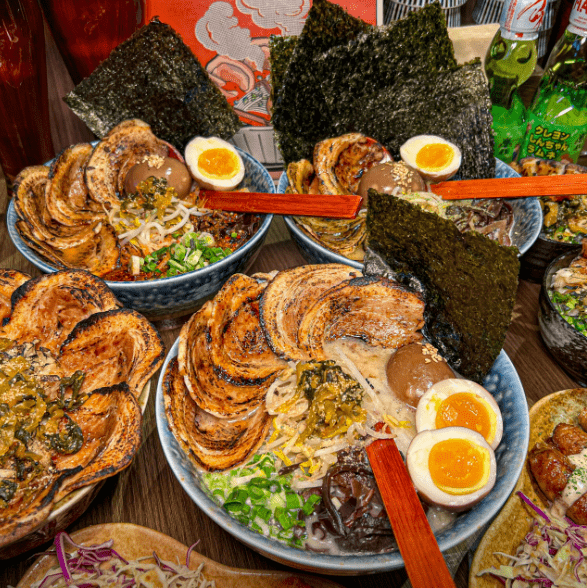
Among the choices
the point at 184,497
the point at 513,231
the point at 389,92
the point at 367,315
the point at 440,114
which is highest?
the point at 389,92

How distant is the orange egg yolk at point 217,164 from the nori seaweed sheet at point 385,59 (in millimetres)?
582

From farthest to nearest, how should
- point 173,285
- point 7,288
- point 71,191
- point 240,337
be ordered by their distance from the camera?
point 71,191, point 173,285, point 240,337, point 7,288

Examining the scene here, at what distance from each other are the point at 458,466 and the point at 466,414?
7.1 inches

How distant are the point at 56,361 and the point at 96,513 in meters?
0.51

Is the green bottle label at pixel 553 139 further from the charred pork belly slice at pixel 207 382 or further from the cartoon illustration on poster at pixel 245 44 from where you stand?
the charred pork belly slice at pixel 207 382

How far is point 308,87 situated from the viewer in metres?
2.25

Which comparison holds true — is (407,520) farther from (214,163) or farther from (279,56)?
(279,56)

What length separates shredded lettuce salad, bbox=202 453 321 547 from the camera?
127 centimetres

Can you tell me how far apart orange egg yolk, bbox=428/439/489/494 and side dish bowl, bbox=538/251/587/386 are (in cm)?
66

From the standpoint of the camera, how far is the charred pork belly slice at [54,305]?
145 cm

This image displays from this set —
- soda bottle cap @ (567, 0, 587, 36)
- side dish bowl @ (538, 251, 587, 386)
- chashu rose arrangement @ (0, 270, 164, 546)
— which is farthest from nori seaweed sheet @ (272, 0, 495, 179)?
chashu rose arrangement @ (0, 270, 164, 546)

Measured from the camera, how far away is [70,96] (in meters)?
2.28

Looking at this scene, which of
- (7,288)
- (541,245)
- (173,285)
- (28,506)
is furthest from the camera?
(541,245)

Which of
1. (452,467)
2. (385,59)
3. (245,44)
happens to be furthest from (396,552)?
(245,44)
